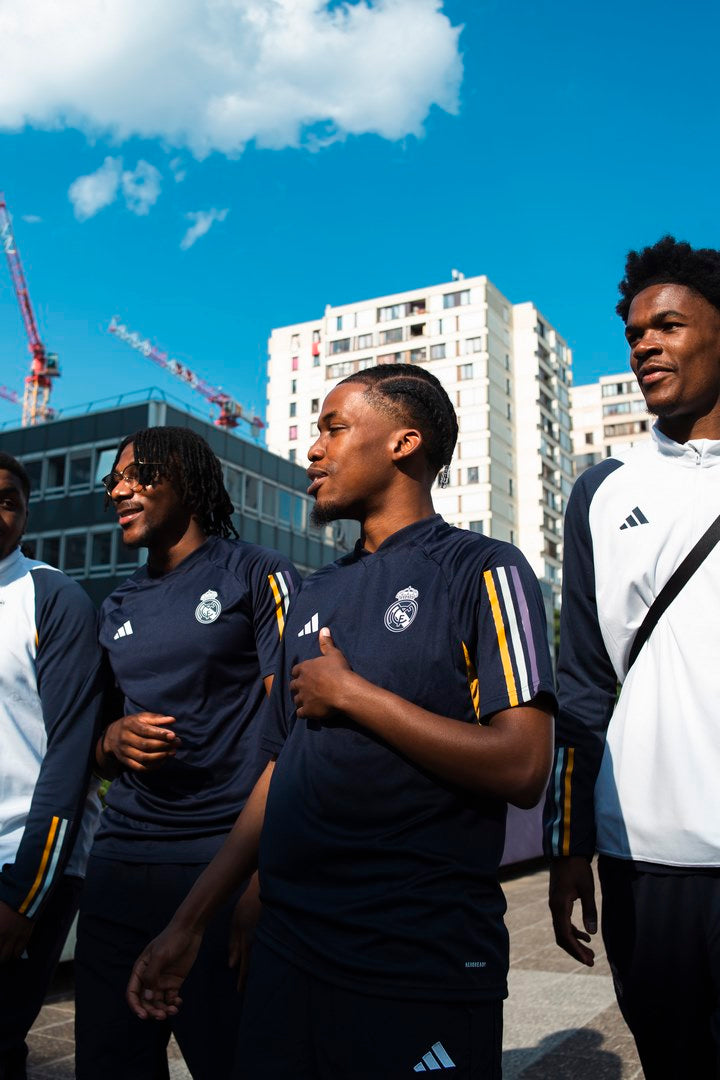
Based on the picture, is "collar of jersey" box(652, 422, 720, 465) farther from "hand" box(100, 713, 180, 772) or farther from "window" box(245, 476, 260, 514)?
"window" box(245, 476, 260, 514)

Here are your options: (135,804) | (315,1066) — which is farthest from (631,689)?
(135,804)

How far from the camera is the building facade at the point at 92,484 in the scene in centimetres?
3416

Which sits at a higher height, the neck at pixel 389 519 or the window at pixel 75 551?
the window at pixel 75 551

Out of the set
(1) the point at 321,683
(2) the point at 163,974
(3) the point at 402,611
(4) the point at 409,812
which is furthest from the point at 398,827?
(2) the point at 163,974

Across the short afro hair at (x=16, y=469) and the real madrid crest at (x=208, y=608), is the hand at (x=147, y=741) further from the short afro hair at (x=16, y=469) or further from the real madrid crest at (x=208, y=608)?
the short afro hair at (x=16, y=469)

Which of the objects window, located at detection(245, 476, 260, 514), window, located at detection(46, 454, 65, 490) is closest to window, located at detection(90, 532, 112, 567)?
window, located at detection(46, 454, 65, 490)

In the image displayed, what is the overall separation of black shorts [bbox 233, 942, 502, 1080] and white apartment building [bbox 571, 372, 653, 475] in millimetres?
103545

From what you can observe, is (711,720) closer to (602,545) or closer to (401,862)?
(602,545)

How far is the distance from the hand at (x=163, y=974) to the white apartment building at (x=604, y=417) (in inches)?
4067

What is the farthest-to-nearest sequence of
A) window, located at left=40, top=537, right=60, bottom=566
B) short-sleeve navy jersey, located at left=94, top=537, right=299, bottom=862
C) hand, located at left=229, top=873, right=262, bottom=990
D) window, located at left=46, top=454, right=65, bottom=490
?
window, located at left=46, top=454, right=65, bottom=490 < window, located at left=40, top=537, right=60, bottom=566 < short-sleeve navy jersey, located at left=94, top=537, right=299, bottom=862 < hand, located at left=229, top=873, right=262, bottom=990

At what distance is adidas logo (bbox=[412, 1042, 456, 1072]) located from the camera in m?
1.82

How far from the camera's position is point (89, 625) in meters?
3.08

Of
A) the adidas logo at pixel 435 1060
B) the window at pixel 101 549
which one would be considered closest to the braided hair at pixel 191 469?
the adidas logo at pixel 435 1060

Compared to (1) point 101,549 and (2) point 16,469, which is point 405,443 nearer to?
(2) point 16,469
